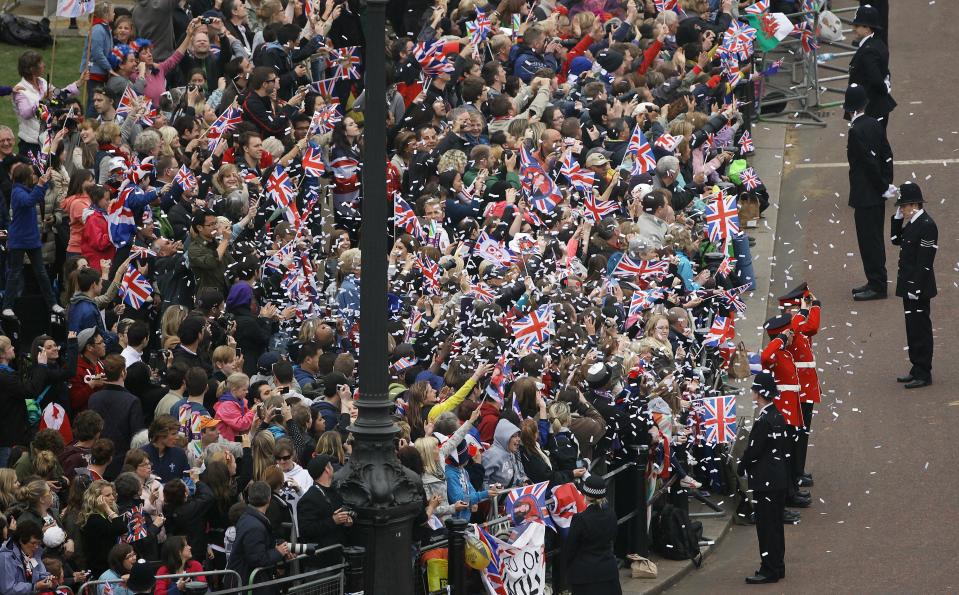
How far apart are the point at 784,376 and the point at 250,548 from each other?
22.5 feet

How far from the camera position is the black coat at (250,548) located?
1273 cm

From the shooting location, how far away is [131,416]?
551 inches

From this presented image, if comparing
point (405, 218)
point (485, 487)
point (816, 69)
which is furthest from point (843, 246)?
point (485, 487)

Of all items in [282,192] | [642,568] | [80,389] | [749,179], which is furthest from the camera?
[749,179]

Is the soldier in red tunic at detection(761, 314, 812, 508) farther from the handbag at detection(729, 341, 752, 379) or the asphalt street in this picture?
the handbag at detection(729, 341, 752, 379)

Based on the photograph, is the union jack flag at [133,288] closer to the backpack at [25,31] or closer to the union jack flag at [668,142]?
the union jack flag at [668,142]

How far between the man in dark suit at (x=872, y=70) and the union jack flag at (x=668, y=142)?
3532 millimetres

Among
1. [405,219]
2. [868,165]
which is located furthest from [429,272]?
[868,165]

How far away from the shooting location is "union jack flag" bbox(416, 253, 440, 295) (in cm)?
1705

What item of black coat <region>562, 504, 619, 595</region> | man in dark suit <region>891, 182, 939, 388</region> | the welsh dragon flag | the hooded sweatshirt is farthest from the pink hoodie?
the welsh dragon flag

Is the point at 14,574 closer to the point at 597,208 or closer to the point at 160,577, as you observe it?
the point at 160,577

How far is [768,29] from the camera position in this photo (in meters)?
26.5

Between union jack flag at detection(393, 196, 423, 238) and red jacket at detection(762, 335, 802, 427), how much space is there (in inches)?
140

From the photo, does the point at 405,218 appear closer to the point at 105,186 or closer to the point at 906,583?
the point at 105,186
